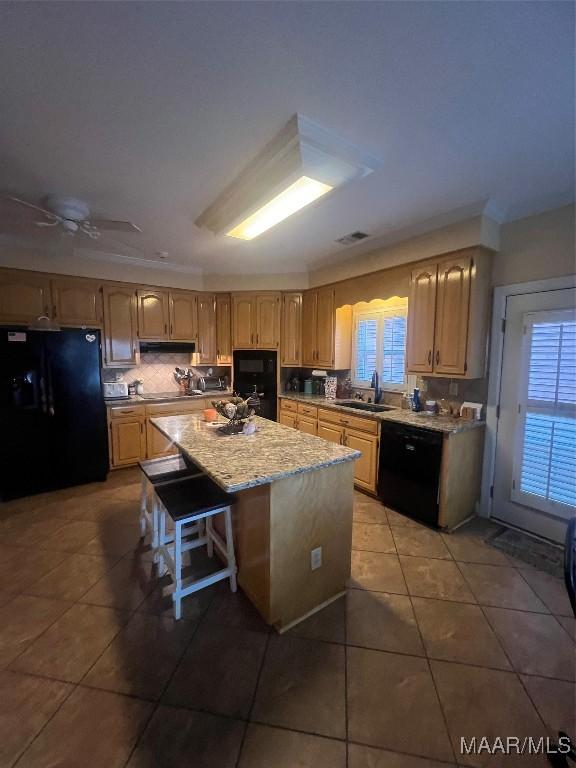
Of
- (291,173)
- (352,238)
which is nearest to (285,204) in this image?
(291,173)

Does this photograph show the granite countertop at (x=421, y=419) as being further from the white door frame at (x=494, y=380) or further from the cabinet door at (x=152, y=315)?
the cabinet door at (x=152, y=315)

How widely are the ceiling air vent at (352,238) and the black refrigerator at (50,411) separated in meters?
2.87

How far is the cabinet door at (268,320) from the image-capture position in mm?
4477

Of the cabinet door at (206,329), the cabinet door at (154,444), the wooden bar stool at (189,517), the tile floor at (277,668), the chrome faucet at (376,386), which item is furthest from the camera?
the cabinet door at (206,329)

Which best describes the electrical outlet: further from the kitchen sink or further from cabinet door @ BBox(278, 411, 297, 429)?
cabinet door @ BBox(278, 411, 297, 429)

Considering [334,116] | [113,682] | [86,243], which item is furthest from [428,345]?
[86,243]

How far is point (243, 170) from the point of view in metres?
1.97

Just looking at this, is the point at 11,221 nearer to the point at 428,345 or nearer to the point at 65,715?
the point at 65,715

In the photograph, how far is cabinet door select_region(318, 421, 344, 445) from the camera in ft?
11.4

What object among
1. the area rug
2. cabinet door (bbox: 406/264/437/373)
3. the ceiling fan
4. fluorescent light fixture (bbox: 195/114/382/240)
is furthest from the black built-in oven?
the area rug

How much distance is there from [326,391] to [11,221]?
12.0 ft

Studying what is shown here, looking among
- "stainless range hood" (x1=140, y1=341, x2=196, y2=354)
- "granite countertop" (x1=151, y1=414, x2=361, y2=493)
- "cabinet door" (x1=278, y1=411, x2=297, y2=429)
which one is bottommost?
"cabinet door" (x1=278, y1=411, x2=297, y2=429)

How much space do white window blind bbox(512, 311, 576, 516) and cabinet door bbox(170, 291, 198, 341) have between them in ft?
12.6

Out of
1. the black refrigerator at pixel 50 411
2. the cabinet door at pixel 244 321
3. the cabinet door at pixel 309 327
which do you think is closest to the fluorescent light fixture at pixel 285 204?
the cabinet door at pixel 309 327
